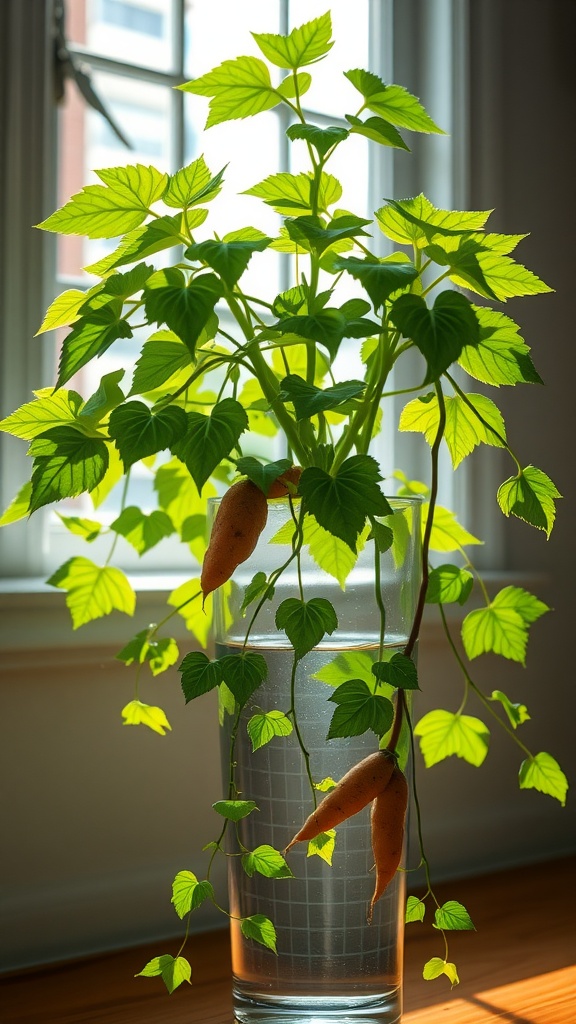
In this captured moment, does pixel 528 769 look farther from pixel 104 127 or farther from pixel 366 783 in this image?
pixel 104 127

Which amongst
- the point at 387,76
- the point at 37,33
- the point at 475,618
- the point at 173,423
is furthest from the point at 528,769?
the point at 387,76

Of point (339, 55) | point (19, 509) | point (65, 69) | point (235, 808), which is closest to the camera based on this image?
point (235, 808)

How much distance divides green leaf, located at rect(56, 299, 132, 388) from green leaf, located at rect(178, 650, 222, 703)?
0.19 m

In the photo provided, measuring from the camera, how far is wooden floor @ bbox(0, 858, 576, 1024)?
0.80 metres

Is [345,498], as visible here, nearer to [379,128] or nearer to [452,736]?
Answer: [379,128]

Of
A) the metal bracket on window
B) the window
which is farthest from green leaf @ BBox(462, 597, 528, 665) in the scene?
the metal bracket on window

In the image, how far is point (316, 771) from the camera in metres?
0.67

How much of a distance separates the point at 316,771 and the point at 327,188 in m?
0.40

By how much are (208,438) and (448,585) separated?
30 centimetres

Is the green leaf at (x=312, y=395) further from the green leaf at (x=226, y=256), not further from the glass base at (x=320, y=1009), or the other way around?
the glass base at (x=320, y=1009)

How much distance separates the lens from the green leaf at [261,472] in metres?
0.60

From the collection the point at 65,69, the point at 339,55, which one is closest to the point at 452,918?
the point at 65,69

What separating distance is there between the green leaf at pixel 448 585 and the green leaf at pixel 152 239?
1.09 feet

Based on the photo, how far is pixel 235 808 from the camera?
2.10 ft
